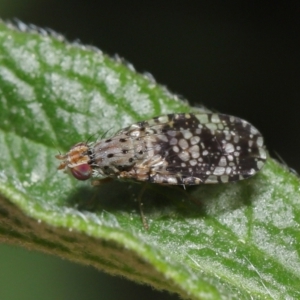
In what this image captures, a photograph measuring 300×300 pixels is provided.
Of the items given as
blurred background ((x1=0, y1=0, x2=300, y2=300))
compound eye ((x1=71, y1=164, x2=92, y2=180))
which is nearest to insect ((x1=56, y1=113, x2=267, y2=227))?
compound eye ((x1=71, y1=164, x2=92, y2=180))

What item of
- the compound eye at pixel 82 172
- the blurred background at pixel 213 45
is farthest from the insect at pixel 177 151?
the blurred background at pixel 213 45

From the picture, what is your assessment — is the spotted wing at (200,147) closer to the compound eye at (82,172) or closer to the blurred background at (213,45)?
the compound eye at (82,172)

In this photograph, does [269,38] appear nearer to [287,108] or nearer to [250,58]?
[250,58]

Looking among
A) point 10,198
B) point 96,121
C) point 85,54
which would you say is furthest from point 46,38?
point 10,198

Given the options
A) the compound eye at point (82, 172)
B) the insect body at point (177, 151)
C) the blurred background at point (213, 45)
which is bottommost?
the compound eye at point (82, 172)

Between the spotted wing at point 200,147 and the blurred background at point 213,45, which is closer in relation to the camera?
the spotted wing at point 200,147

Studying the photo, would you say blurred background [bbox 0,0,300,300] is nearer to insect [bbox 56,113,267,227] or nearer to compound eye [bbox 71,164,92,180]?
insect [bbox 56,113,267,227]

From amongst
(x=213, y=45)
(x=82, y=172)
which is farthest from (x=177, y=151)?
(x=213, y=45)

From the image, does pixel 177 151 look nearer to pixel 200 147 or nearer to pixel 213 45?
pixel 200 147
